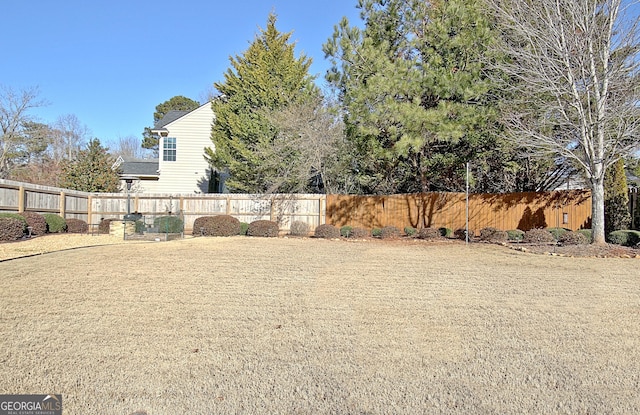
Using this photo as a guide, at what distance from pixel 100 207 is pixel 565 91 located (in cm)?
1900

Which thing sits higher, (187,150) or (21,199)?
(187,150)

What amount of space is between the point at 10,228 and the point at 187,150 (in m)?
13.9

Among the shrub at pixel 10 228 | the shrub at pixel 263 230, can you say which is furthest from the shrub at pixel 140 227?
the shrub at pixel 263 230

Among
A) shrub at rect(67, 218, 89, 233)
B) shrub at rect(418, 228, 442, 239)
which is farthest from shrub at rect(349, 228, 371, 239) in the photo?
shrub at rect(67, 218, 89, 233)

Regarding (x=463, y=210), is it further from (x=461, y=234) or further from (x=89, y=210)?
(x=89, y=210)

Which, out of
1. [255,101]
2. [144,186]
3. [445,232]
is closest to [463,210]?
[445,232]

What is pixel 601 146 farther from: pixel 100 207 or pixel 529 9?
pixel 100 207

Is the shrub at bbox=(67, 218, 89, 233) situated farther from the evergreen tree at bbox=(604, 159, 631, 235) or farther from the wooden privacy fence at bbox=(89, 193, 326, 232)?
the evergreen tree at bbox=(604, 159, 631, 235)

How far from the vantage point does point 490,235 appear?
15047mm

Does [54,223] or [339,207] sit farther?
[339,207]

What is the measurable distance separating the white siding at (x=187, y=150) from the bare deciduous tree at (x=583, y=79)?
1704cm

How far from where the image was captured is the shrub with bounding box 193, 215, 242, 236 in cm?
1694

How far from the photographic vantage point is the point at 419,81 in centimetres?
1467

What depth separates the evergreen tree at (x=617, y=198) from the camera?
1483 centimetres
